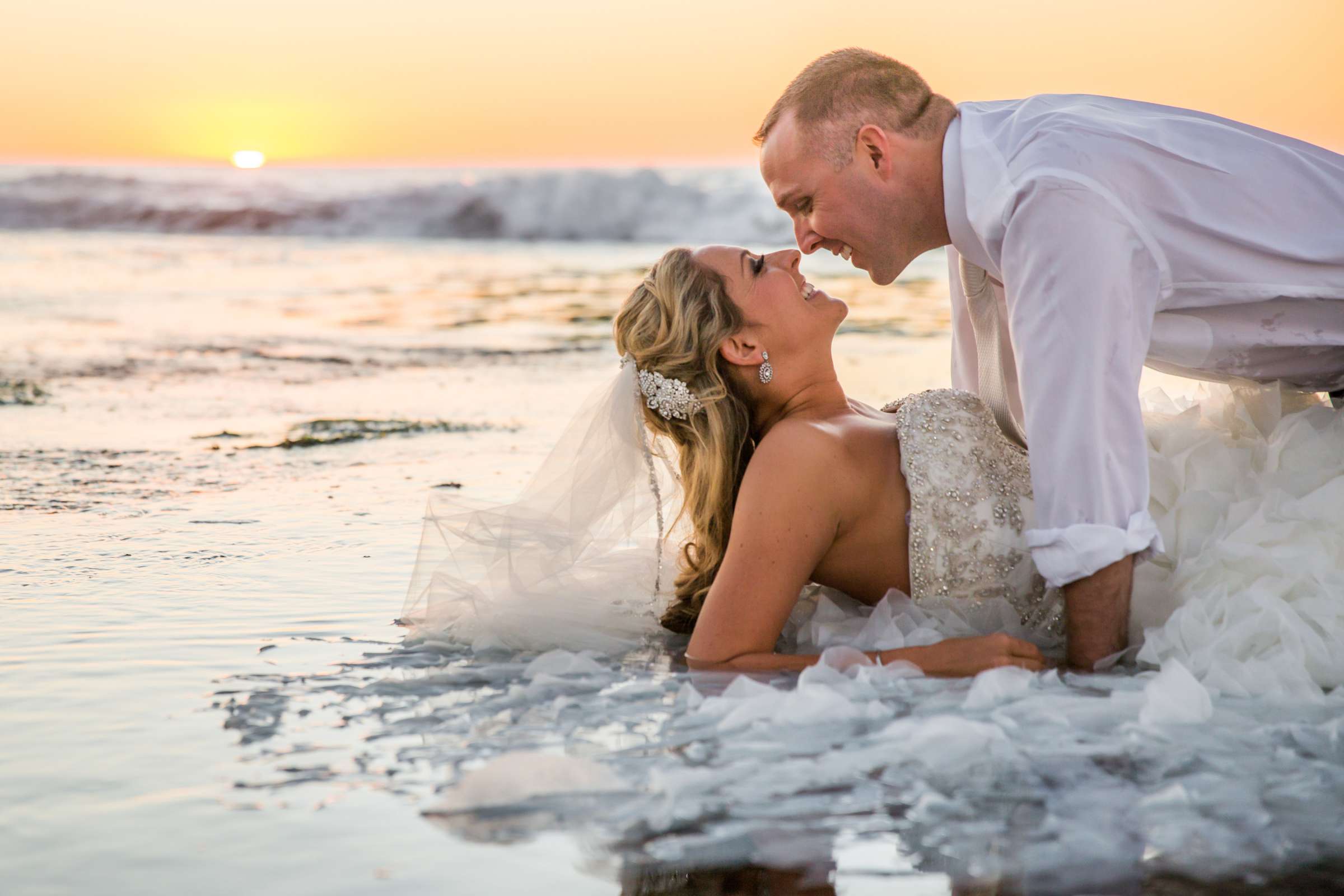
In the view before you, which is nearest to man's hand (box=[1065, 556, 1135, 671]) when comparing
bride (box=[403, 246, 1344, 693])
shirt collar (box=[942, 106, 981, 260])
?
bride (box=[403, 246, 1344, 693])

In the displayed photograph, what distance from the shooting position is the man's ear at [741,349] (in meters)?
3.68

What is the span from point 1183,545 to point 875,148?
4.42 feet

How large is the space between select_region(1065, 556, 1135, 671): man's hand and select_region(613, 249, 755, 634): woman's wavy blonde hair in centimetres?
104

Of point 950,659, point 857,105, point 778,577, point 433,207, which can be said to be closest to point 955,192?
point 857,105

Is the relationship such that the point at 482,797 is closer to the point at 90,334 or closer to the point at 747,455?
the point at 747,455

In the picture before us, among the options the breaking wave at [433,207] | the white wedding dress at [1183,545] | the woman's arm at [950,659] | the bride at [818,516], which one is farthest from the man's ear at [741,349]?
the breaking wave at [433,207]

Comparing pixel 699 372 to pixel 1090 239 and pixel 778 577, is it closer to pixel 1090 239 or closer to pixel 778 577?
pixel 778 577

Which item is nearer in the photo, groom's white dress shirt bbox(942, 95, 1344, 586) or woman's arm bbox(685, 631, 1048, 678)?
groom's white dress shirt bbox(942, 95, 1344, 586)

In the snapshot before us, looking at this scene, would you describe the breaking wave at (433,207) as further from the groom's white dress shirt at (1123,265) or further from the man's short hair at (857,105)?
the groom's white dress shirt at (1123,265)

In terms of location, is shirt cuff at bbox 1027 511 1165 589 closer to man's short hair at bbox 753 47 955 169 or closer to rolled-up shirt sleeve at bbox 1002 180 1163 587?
rolled-up shirt sleeve at bbox 1002 180 1163 587

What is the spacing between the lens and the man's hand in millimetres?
3004

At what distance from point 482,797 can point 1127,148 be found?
216cm

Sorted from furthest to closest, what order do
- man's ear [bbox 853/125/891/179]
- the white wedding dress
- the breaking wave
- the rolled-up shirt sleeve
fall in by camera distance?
the breaking wave < man's ear [bbox 853/125/891/179] < the white wedding dress < the rolled-up shirt sleeve

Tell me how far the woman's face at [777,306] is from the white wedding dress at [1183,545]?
0.33m
